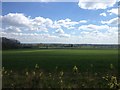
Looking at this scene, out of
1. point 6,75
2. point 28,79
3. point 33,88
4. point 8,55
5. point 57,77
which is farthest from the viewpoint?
point 8,55

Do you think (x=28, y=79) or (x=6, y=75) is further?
(x=6, y=75)

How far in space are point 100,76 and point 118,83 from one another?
6.52ft

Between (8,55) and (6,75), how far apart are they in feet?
36.5

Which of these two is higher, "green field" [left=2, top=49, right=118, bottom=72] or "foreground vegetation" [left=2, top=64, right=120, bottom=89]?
"green field" [left=2, top=49, right=118, bottom=72]

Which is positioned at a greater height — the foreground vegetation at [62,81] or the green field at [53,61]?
the green field at [53,61]

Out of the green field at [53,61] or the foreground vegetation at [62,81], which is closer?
the foreground vegetation at [62,81]

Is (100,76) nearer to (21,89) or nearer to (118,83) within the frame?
(118,83)

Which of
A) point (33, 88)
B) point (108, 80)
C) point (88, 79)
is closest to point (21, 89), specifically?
point (33, 88)

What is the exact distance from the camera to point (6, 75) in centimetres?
997

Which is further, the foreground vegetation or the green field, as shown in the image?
the green field

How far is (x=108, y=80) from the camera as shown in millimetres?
8875

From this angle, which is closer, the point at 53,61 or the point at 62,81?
the point at 62,81

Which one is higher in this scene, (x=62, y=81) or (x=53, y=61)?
(x=53, y=61)

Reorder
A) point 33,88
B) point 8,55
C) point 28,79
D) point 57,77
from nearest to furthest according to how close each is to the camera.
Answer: point 33,88 → point 28,79 → point 57,77 → point 8,55
